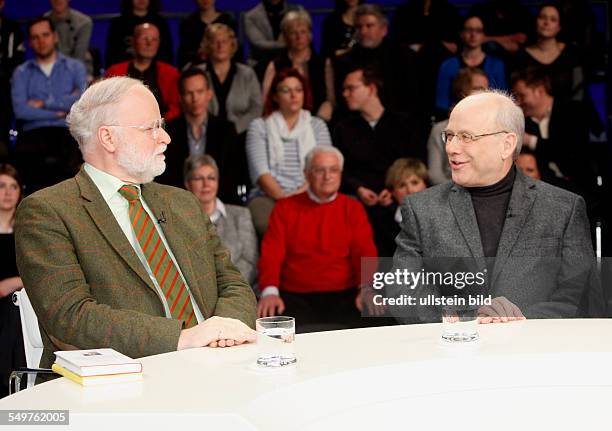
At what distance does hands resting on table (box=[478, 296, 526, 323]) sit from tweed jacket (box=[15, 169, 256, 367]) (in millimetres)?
701

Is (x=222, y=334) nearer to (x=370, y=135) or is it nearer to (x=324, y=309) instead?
(x=324, y=309)

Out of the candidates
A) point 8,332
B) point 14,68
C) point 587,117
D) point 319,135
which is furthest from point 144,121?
point 14,68

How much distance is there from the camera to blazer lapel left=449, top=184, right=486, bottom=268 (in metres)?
3.13

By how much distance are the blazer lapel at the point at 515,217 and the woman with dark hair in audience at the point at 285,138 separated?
7.63 ft

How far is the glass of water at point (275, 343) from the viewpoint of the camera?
192cm

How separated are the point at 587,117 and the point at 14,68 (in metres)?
3.62

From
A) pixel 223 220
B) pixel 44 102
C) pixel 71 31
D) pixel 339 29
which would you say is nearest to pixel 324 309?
pixel 223 220

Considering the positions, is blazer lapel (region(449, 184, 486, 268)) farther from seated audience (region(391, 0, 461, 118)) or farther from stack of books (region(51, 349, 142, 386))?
seated audience (region(391, 0, 461, 118))

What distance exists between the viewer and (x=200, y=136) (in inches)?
220

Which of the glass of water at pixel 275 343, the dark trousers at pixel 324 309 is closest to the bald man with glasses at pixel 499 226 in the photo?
the glass of water at pixel 275 343

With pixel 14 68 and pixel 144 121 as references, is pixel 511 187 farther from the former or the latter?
pixel 14 68

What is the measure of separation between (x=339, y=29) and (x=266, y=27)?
0.51 meters

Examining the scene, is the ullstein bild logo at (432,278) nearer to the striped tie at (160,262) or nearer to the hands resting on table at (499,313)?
the hands resting on table at (499,313)

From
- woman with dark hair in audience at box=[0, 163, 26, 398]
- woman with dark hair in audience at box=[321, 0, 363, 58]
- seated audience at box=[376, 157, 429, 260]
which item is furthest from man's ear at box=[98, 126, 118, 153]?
woman with dark hair in audience at box=[321, 0, 363, 58]
